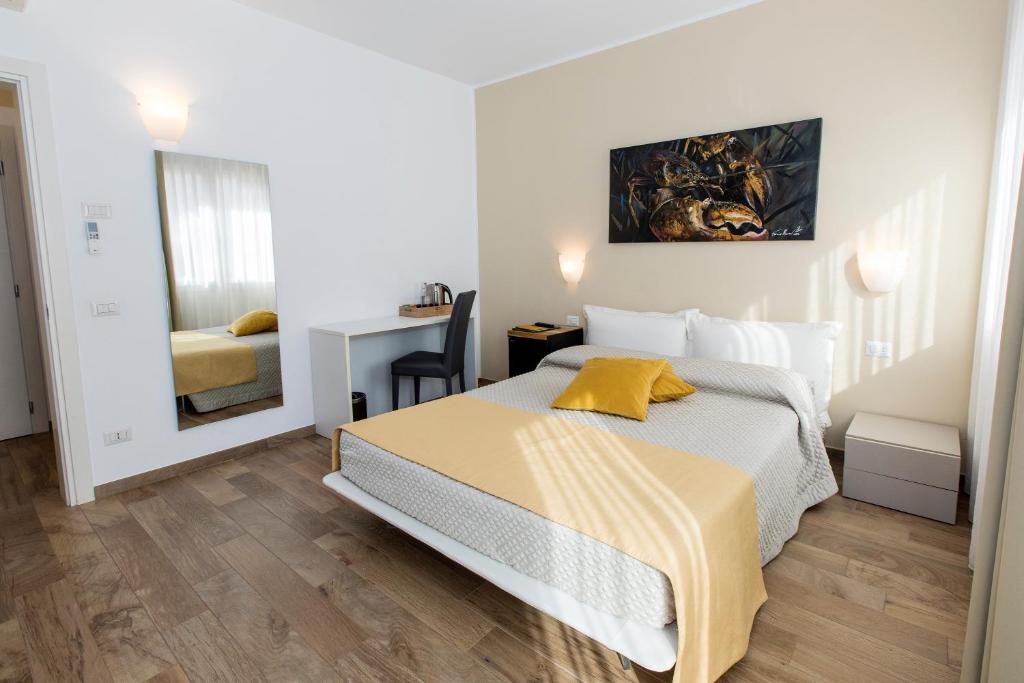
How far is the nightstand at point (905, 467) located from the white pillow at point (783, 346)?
0.33m

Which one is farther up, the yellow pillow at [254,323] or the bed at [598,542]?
the yellow pillow at [254,323]

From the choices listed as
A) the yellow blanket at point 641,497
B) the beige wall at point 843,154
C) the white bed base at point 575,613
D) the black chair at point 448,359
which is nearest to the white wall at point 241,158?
the black chair at point 448,359

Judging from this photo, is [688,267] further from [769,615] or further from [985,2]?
[769,615]

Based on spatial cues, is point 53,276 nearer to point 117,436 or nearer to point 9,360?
point 117,436

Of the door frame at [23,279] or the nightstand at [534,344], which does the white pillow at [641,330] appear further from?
the door frame at [23,279]

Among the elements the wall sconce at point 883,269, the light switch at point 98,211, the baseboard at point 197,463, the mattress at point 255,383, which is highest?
the light switch at point 98,211

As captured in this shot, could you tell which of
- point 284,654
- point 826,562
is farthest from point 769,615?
point 284,654

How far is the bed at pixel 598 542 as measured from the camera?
1.56 m

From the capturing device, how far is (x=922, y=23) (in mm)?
2756

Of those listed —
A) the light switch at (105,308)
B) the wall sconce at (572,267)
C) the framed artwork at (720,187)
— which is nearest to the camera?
the light switch at (105,308)

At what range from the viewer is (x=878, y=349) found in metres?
3.05

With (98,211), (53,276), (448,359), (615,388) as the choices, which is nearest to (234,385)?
(53,276)

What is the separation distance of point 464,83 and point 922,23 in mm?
3266

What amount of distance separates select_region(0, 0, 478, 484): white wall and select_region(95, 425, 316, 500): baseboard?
0.04 meters
